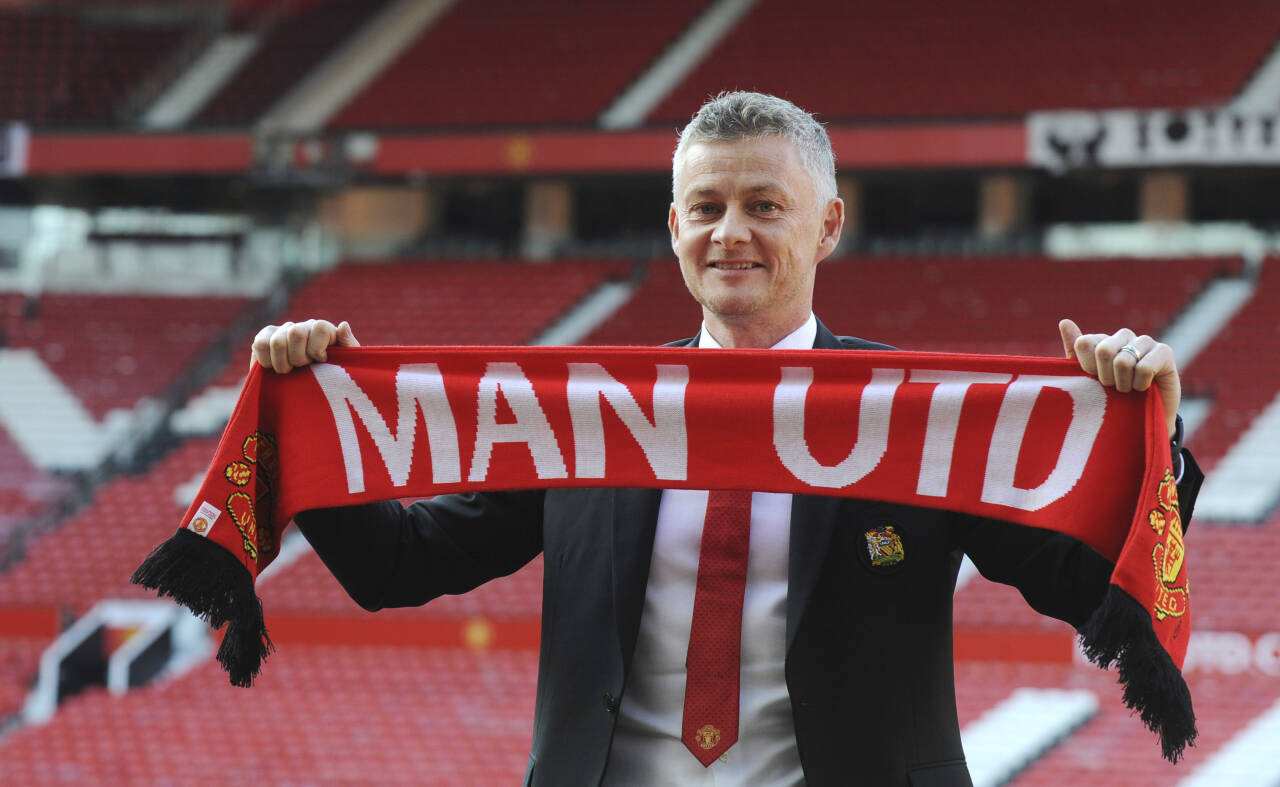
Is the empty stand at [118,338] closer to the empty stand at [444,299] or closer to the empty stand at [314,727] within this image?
the empty stand at [444,299]

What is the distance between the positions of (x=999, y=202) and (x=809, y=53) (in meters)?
2.75

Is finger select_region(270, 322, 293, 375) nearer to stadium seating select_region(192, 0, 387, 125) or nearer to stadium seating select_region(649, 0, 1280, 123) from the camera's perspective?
stadium seating select_region(649, 0, 1280, 123)

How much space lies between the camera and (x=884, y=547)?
78.2 inches

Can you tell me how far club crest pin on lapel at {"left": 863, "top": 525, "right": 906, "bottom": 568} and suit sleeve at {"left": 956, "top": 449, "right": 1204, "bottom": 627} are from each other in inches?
5.8

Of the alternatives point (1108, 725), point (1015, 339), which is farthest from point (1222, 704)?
point (1015, 339)

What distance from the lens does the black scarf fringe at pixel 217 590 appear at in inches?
81.5

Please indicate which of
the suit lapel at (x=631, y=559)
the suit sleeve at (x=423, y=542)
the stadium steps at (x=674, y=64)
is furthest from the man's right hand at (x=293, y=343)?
the stadium steps at (x=674, y=64)

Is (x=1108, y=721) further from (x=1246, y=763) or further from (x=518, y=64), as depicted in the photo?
(x=518, y=64)

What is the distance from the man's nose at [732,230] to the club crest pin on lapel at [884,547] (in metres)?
0.44

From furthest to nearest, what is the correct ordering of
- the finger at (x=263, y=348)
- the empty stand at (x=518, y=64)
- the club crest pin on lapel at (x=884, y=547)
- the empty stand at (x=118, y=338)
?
the empty stand at (x=518, y=64)
the empty stand at (x=118, y=338)
the finger at (x=263, y=348)
the club crest pin on lapel at (x=884, y=547)

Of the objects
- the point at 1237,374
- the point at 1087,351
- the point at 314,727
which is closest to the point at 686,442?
the point at 1087,351

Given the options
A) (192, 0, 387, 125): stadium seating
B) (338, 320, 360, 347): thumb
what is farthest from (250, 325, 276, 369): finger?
(192, 0, 387, 125): stadium seating

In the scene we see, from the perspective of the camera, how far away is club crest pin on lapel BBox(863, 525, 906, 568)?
77.4 inches

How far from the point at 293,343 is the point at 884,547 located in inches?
36.9
